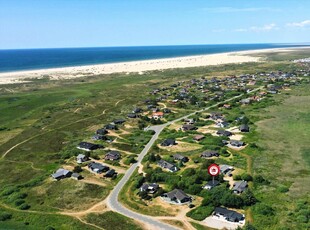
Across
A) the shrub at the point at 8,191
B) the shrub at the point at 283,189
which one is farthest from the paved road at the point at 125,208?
the shrub at the point at 283,189

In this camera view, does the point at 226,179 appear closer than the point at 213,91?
Yes

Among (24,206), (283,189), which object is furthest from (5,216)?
(283,189)

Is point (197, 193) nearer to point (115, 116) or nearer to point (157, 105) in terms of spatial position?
point (115, 116)

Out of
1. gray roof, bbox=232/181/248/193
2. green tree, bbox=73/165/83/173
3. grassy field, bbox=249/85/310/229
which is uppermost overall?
green tree, bbox=73/165/83/173

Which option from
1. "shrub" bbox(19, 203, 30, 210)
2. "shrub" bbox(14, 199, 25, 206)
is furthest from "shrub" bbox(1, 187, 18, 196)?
"shrub" bbox(19, 203, 30, 210)

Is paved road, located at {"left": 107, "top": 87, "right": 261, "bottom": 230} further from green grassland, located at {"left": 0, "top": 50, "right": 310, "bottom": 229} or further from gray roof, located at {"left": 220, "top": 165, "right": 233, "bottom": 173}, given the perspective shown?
gray roof, located at {"left": 220, "top": 165, "right": 233, "bottom": 173}

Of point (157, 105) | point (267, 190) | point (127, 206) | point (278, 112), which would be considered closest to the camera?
point (127, 206)

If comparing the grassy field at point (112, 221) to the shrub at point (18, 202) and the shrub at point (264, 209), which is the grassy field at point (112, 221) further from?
the shrub at point (264, 209)

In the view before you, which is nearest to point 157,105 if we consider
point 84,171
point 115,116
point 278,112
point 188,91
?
point 115,116

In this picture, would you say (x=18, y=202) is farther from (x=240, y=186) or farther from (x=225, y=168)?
(x=225, y=168)

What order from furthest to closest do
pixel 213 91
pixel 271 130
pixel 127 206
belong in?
pixel 213 91
pixel 271 130
pixel 127 206

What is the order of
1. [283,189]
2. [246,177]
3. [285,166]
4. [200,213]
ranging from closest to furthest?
1. [200,213]
2. [283,189]
3. [246,177]
4. [285,166]
